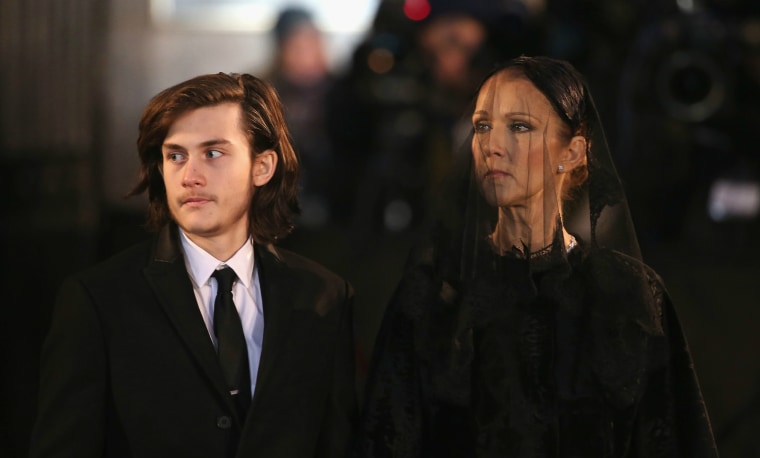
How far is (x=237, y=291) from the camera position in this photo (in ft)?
7.28

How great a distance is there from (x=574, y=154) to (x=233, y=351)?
0.72m

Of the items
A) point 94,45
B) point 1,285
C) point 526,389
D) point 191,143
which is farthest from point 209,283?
point 94,45

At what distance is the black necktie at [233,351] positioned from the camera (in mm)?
2146

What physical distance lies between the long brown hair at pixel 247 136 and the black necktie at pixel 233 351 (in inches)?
7.4

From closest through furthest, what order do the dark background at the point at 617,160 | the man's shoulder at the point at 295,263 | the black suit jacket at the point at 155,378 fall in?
1. the black suit jacket at the point at 155,378
2. the man's shoulder at the point at 295,263
3. the dark background at the point at 617,160

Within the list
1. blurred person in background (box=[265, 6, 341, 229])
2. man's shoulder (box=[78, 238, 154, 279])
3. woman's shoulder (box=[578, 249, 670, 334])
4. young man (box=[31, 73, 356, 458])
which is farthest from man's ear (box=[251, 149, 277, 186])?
blurred person in background (box=[265, 6, 341, 229])

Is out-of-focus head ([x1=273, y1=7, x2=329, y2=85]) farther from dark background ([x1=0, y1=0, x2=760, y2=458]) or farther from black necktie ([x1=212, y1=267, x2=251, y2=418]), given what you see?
black necktie ([x1=212, y1=267, x2=251, y2=418])

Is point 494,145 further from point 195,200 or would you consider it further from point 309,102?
point 309,102

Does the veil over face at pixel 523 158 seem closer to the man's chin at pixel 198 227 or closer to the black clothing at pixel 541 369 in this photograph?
the black clothing at pixel 541 369

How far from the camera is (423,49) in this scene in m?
4.57

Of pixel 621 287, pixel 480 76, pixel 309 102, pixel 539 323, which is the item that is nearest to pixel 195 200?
pixel 539 323

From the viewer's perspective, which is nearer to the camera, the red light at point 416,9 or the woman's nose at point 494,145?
the woman's nose at point 494,145

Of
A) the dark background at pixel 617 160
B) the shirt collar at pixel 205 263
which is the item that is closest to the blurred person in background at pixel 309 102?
the dark background at pixel 617 160

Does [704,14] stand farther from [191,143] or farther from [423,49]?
[191,143]
